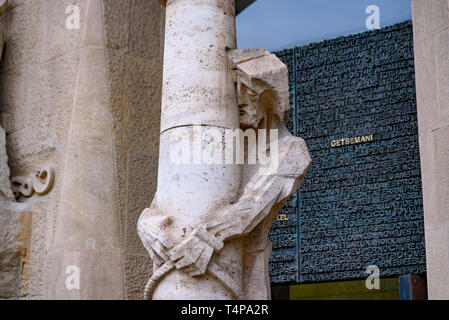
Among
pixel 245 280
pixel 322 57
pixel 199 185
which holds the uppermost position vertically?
pixel 322 57

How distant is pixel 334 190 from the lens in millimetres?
8703

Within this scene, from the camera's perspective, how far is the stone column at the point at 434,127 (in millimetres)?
6207

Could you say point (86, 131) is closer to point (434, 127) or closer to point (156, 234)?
point (156, 234)

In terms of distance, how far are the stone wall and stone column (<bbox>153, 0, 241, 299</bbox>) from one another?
1.28 metres

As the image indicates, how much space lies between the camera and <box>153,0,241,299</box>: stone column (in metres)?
5.86

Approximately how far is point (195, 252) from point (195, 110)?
0.94m

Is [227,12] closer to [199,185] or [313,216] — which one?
[199,185]

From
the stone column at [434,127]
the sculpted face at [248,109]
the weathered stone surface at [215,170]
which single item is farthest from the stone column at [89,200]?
the stone column at [434,127]

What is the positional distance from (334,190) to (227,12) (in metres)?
2.85

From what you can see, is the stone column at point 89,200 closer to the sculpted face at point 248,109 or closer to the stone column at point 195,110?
the stone column at point 195,110

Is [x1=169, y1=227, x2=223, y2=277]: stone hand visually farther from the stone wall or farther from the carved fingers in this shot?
the stone wall

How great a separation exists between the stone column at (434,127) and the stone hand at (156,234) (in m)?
1.76

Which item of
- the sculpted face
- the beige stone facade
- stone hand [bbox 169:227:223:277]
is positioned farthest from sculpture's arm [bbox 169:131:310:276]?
the beige stone facade

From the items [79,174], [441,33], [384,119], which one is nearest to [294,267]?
[384,119]
